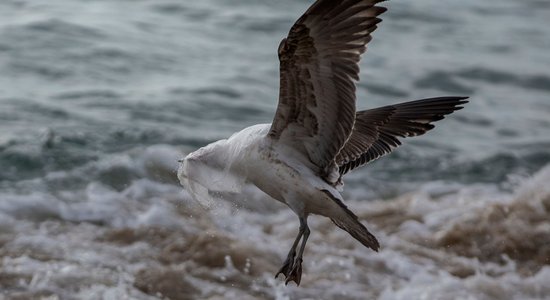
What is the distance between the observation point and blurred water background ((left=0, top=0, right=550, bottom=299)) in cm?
738

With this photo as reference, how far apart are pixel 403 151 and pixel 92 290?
4466 millimetres

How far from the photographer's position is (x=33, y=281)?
22.4ft

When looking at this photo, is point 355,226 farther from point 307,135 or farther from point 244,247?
point 244,247

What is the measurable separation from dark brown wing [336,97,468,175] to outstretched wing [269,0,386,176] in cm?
63

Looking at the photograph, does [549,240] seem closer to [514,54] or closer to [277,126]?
[277,126]

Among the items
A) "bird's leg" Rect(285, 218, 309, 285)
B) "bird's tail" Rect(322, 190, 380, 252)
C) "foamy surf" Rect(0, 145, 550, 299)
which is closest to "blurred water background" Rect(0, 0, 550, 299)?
"foamy surf" Rect(0, 145, 550, 299)

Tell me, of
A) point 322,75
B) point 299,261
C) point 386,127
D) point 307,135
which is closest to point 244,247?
point 386,127

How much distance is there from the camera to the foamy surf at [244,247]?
7.06m

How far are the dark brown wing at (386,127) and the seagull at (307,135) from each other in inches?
22.3

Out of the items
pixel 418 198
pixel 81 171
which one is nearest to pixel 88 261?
pixel 81 171

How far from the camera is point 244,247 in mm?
7734

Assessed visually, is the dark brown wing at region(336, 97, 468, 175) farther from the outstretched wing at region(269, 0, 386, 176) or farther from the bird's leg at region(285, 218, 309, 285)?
the bird's leg at region(285, 218, 309, 285)

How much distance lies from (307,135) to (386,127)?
112 centimetres

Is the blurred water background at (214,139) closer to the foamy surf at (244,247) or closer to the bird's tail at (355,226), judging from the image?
the foamy surf at (244,247)
